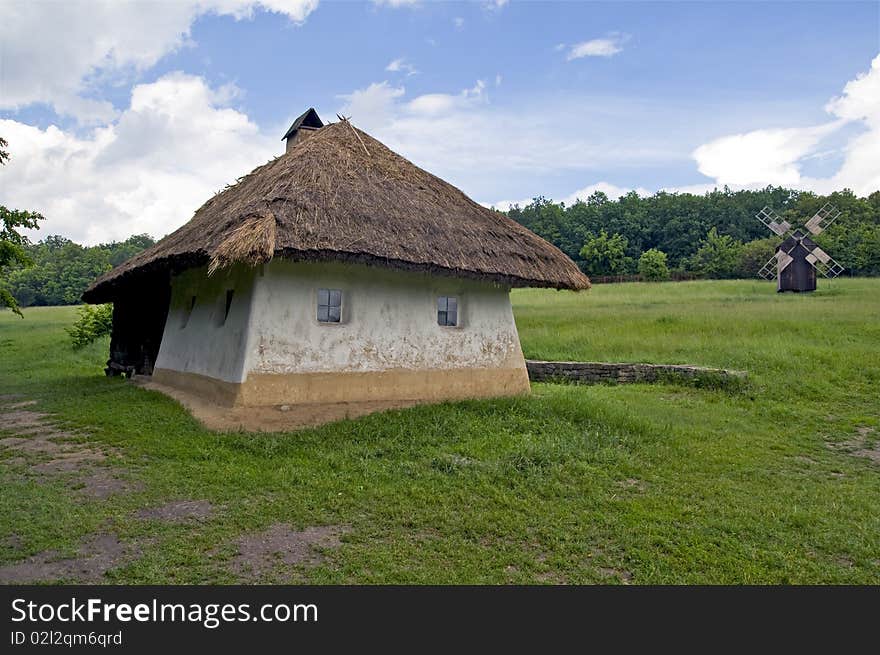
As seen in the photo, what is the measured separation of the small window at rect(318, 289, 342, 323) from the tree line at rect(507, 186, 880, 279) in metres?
46.0

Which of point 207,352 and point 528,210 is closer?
point 207,352

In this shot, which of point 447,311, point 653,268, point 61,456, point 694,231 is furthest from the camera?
point 694,231

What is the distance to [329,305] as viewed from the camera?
9984mm

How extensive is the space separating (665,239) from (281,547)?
67.5 metres

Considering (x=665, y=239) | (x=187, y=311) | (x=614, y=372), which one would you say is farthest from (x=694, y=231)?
(x=187, y=311)

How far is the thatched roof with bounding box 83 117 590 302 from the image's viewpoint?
29.5 ft

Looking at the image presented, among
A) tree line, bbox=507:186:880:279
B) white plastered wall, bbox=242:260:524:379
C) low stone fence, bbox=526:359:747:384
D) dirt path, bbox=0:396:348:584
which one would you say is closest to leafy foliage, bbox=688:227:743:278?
tree line, bbox=507:186:880:279

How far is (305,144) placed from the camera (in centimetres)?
1169

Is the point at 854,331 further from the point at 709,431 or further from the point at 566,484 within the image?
the point at 566,484

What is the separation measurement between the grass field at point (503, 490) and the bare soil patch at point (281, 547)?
4 cm

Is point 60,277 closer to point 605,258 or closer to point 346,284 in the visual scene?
point 605,258

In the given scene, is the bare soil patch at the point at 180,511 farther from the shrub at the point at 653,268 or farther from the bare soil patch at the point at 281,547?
the shrub at the point at 653,268
